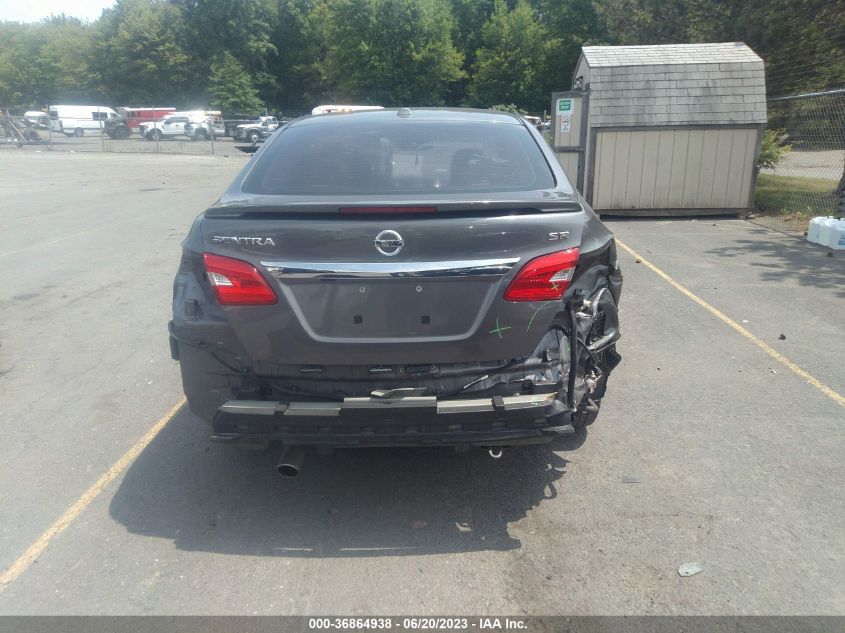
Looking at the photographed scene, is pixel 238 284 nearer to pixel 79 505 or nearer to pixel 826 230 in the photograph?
pixel 79 505

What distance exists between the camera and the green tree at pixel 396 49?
55000 millimetres

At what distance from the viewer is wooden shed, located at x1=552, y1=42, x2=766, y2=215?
40.0 ft

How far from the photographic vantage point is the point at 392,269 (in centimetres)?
296

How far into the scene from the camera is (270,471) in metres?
3.88

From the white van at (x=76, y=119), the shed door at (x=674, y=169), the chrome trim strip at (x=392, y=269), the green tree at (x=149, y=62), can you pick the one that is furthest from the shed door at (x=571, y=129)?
the green tree at (x=149, y=62)

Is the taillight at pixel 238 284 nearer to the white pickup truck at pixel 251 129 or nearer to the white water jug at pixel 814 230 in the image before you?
the white water jug at pixel 814 230

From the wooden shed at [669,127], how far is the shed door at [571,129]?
0.02 m

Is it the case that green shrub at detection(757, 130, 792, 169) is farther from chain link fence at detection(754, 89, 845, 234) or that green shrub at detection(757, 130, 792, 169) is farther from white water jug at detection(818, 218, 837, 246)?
white water jug at detection(818, 218, 837, 246)

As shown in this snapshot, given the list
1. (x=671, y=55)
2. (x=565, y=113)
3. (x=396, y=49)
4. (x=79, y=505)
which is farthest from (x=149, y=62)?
(x=79, y=505)

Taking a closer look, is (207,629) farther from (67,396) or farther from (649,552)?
(67,396)

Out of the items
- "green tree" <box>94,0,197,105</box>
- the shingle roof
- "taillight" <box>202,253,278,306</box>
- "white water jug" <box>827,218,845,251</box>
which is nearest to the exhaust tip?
"taillight" <box>202,253,278,306</box>

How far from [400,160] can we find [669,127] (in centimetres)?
1002

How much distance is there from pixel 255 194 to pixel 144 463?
5.53 feet

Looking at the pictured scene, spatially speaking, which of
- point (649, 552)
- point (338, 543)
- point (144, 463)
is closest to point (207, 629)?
point (338, 543)
